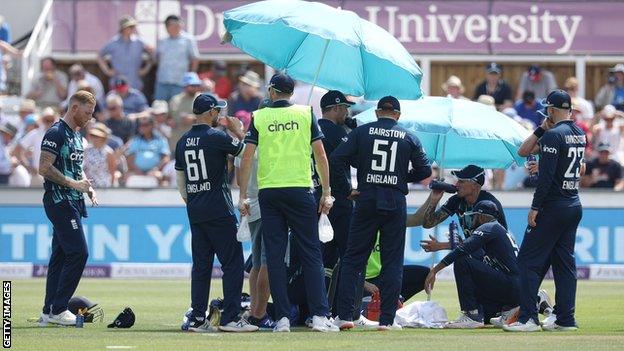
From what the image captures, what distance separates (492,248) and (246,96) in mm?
11388

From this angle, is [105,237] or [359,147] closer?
[359,147]

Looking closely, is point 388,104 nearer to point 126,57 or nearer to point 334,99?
point 334,99

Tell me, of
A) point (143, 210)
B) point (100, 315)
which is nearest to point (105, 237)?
point (143, 210)

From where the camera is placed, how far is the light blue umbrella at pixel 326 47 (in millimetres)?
14719

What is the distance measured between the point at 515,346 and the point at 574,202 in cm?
233

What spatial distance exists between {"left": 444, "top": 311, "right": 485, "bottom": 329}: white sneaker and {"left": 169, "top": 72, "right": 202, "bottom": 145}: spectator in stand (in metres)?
11.4

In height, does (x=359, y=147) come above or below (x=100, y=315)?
above

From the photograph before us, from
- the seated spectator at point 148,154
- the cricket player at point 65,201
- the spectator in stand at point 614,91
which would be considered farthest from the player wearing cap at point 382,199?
the spectator in stand at point 614,91

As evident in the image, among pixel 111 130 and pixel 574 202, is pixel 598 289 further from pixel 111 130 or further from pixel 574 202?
pixel 111 130

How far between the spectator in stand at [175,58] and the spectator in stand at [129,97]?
0.68m

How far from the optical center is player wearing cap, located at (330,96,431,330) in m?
14.3

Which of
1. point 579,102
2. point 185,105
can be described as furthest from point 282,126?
point 579,102

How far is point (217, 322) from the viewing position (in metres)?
14.3

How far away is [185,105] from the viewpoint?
26.5m
